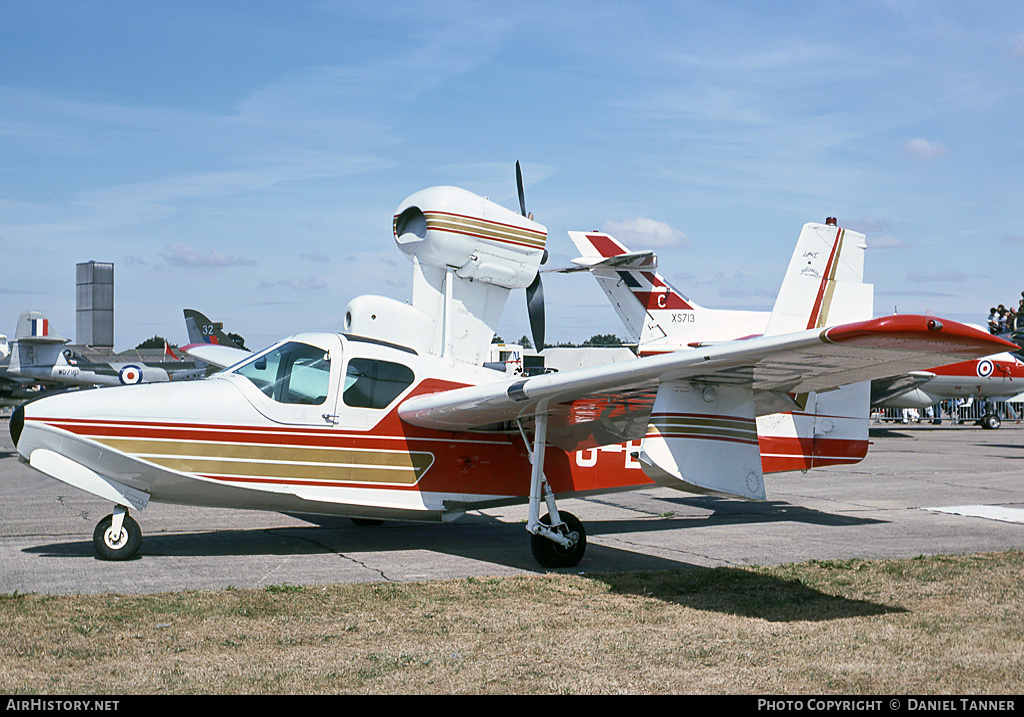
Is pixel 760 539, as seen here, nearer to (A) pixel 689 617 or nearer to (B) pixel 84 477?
(A) pixel 689 617

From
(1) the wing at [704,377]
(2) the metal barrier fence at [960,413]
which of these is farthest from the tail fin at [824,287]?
(2) the metal barrier fence at [960,413]

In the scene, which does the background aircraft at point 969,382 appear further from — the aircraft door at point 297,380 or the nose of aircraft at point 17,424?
the nose of aircraft at point 17,424

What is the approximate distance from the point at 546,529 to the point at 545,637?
8.55 feet

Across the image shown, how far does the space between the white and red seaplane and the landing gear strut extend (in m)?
0.02

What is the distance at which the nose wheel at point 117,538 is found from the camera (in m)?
8.62

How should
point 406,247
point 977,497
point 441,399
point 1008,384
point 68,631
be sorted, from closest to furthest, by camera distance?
1. point 68,631
2. point 441,399
3. point 406,247
4. point 977,497
5. point 1008,384

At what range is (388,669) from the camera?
17.5ft

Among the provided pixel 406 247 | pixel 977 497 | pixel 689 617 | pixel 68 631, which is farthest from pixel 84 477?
pixel 977 497

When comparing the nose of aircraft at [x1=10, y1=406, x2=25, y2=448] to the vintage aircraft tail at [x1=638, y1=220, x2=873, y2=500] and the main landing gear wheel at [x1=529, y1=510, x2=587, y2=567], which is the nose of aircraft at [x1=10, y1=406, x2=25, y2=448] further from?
the vintage aircraft tail at [x1=638, y1=220, x2=873, y2=500]

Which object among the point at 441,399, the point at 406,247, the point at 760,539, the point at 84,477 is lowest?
the point at 760,539

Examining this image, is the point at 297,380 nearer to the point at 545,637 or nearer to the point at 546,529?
the point at 546,529

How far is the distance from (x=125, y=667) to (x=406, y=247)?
646 centimetres

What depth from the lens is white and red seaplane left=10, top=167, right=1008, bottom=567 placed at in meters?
7.19

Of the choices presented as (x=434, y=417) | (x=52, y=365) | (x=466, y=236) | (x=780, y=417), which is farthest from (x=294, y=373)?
(x=52, y=365)
